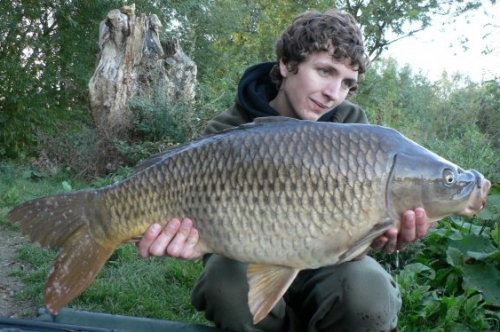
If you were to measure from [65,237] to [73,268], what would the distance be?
0.08 m

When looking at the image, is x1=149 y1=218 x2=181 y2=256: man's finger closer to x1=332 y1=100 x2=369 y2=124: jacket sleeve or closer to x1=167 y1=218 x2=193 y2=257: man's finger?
x1=167 y1=218 x2=193 y2=257: man's finger

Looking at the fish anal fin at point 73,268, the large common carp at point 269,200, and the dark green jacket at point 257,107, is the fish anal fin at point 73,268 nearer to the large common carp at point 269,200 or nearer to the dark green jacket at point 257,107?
the large common carp at point 269,200

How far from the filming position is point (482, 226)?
2.87 meters

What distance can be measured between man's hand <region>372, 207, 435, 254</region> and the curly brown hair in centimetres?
63

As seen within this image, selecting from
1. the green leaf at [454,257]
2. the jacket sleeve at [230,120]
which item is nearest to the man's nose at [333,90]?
the jacket sleeve at [230,120]

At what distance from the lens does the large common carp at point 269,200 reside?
1.55 m

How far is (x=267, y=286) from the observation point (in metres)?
1.63

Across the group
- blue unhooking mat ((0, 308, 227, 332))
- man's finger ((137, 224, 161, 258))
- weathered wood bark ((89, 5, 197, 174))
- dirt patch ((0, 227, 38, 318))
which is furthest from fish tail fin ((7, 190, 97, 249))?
weathered wood bark ((89, 5, 197, 174))

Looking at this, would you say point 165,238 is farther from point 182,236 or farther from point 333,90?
point 333,90

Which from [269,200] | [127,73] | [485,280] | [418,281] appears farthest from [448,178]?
[127,73]

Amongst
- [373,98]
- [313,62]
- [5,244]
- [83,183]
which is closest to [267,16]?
[373,98]

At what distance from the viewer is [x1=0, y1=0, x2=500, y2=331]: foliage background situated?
2604 mm

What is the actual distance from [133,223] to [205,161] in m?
0.25

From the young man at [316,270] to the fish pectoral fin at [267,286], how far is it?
0.20 metres
